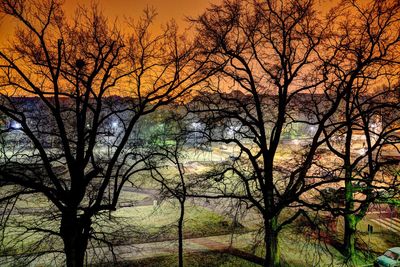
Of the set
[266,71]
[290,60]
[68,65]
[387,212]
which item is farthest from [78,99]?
[387,212]

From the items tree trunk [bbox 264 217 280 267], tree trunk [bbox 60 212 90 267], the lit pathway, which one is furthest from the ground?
tree trunk [bbox 60 212 90 267]

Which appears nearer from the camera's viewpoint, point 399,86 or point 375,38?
point 375,38

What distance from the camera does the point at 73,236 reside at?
33.1 ft

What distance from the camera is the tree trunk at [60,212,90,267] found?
10016mm

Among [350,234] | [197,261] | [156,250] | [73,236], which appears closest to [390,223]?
[350,234]

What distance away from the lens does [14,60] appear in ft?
33.0

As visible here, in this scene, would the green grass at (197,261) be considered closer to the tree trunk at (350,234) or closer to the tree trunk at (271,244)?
the tree trunk at (271,244)

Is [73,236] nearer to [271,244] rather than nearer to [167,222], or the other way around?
[271,244]

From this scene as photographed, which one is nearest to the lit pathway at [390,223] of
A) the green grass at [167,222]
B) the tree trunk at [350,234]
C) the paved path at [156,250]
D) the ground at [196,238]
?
the ground at [196,238]

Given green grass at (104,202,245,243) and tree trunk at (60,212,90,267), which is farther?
green grass at (104,202,245,243)

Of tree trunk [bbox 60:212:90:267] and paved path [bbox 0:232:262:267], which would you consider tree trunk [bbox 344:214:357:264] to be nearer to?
paved path [bbox 0:232:262:267]

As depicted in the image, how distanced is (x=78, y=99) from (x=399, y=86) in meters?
14.4

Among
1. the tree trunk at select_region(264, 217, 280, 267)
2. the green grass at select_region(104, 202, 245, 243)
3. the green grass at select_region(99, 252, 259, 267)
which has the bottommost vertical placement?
the green grass at select_region(99, 252, 259, 267)

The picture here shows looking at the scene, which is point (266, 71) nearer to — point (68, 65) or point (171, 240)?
point (68, 65)
